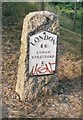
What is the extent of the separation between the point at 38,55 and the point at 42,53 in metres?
0.06

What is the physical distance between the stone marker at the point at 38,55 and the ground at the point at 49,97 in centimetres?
16

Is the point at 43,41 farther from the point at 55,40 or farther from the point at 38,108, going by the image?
the point at 38,108

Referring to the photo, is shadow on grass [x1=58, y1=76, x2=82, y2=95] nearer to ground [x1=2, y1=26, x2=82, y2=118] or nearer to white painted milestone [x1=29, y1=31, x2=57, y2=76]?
ground [x1=2, y1=26, x2=82, y2=118]

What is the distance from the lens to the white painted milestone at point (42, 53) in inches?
156

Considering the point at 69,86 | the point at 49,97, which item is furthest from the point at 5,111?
the point at 69,86

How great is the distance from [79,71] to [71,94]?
0.79 m

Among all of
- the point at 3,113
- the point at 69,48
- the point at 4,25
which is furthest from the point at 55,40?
the point at 4,25

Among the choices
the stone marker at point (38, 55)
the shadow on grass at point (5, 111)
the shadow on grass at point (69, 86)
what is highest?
the stone marker at point (38, 55)

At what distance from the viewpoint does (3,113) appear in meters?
3.83

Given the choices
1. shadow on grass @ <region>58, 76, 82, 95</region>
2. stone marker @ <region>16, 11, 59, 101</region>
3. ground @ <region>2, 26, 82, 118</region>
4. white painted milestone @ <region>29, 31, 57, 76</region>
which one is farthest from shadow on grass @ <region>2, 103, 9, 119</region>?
shadow on grass @ <region>58, 76, 82, 95</region>

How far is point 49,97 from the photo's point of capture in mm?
4238

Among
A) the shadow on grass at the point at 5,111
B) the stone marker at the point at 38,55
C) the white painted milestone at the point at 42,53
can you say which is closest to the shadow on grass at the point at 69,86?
the stone marker at the point at 38,55

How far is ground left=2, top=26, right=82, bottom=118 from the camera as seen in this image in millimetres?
3906

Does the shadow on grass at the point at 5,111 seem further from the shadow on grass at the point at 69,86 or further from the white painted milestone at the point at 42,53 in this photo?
the shadow on grass at the point at 69,86
